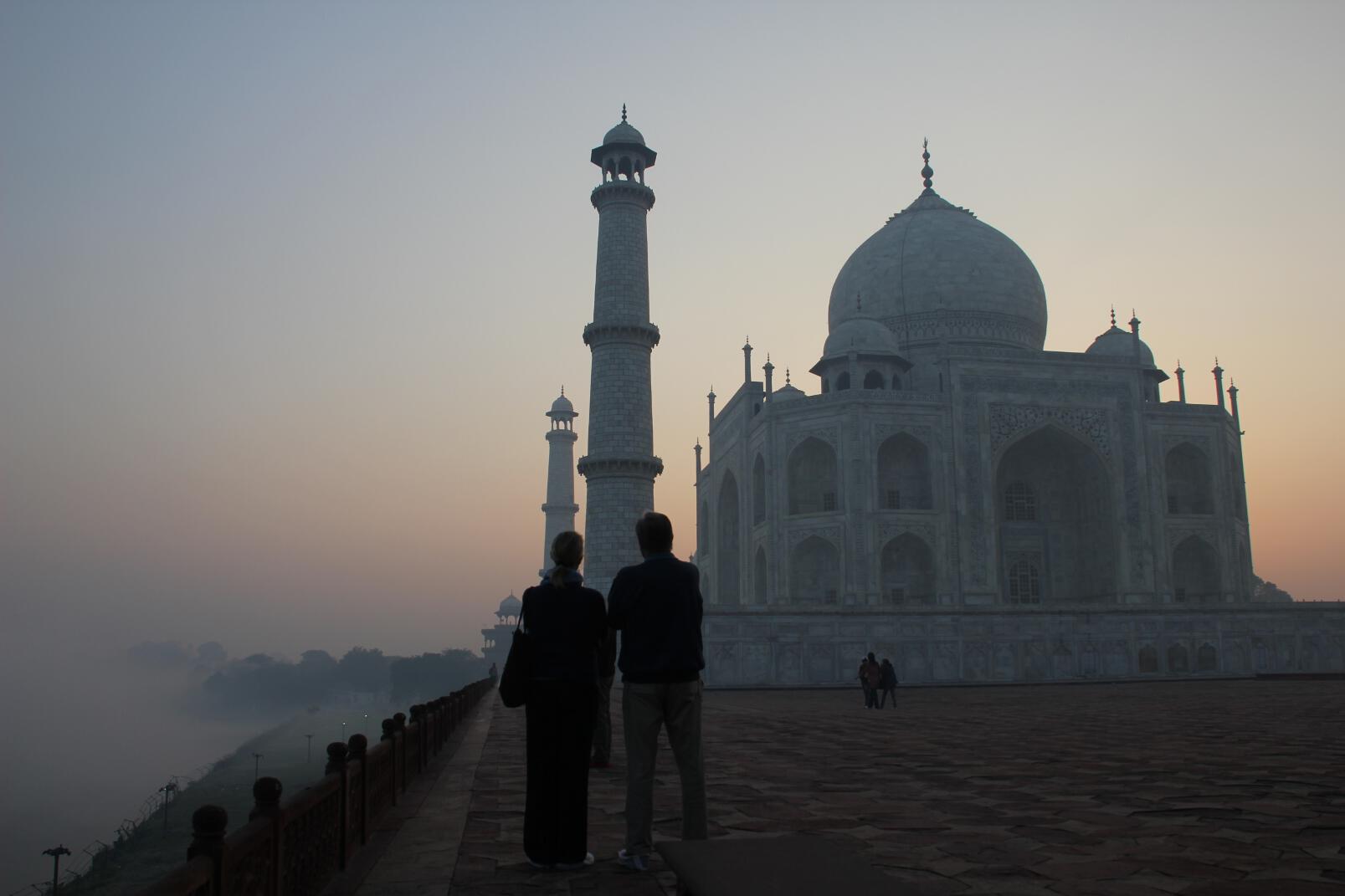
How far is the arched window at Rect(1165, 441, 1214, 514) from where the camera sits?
120ft

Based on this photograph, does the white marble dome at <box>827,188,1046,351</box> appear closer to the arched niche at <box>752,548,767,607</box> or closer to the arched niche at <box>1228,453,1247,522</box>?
the arched niche at <box>1228,453,1247,522</box>

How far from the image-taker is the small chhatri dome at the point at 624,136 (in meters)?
26.6

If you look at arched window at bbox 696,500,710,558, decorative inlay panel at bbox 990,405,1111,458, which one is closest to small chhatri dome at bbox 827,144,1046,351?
decorative inlay panel at bbox 990,405,1111,458

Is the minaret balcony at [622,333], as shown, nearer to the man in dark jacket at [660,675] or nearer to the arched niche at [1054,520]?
the arched niche at [1054,520]

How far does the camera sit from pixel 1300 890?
3668 millimetres

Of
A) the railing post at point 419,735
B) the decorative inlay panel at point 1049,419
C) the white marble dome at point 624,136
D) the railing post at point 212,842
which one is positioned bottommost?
the railing post at point 419,735

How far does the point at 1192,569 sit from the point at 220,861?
128 ft

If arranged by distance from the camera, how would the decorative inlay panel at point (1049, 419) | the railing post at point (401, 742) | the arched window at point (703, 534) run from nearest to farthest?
the railing post at point (401, 742), the decorative inlay panel at point (1049, 419), the arched window at point (703, 534)

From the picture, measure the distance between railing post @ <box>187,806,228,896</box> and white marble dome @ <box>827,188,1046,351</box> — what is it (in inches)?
1473

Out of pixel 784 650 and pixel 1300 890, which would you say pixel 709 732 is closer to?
pixel 1300 890

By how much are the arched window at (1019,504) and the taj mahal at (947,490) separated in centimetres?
8

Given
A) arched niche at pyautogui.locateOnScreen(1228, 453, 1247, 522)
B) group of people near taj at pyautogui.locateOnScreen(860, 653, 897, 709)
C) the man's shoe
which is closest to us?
the man's shoe

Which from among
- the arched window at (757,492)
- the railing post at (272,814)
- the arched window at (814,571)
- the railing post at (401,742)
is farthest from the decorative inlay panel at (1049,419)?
the railing post at (272,814)

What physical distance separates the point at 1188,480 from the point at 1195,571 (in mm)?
3257
